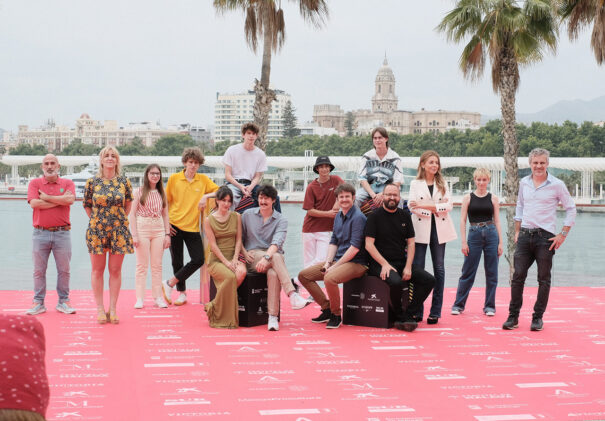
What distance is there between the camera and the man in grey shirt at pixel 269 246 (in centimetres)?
520

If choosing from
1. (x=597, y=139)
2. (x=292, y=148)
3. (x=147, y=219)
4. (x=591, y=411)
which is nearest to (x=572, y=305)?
(x=591, y=411)

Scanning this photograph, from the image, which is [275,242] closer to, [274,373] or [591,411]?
[274,373]

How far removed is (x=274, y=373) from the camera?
394 cm

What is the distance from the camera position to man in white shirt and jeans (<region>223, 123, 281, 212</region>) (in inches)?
229

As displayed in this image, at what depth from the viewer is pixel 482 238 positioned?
5.82 m

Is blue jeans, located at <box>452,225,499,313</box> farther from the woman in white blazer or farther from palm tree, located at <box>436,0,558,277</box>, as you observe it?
palm tree, located at <box>436,0,558,277</box>

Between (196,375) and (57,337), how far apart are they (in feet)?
4.68

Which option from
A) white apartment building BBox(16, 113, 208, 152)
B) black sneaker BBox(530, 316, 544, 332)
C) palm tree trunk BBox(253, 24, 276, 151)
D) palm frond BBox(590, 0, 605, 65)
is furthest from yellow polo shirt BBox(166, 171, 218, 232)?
white apartment building BBox(16, 113, 208, 152)

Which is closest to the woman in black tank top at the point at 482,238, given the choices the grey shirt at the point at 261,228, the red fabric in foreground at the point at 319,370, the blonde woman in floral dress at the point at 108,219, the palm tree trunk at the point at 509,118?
the red fabric in foreground at the point at 319,370

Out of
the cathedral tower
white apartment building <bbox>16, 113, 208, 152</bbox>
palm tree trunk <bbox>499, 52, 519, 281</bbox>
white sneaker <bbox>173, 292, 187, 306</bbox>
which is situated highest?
the cathedral tower

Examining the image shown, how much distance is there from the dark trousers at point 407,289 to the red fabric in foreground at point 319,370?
0.67ft

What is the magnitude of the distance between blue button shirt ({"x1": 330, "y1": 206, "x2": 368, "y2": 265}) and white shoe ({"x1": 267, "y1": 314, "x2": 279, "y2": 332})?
0.71 m

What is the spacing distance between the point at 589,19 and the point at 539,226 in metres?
7.06

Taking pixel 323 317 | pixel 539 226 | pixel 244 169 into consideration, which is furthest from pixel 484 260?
pixel 244 169
